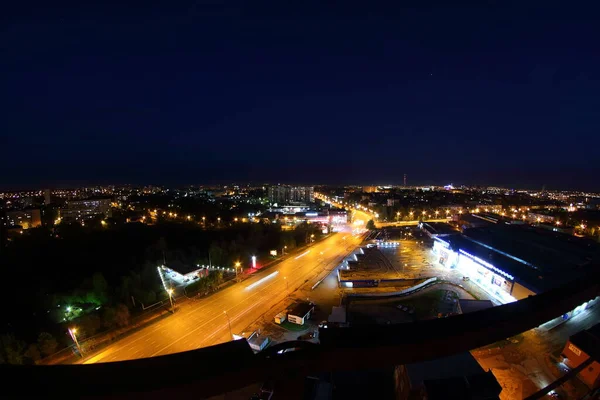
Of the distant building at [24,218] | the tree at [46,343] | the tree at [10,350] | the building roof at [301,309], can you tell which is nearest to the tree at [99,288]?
the tree at [46,343]

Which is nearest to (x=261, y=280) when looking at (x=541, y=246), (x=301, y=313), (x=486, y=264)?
(x=301, y=313)

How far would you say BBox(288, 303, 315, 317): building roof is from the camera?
719 centimetres

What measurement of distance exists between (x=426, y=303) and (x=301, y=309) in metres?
3.92

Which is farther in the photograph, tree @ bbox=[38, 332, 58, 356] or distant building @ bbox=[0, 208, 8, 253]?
distant building @ bbox=[0, 208, 8, 253]

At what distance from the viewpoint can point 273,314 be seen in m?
7.54

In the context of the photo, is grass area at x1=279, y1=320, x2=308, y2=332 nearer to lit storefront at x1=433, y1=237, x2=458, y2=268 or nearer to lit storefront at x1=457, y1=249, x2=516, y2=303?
lit storefront at x1=457, y1=249, x2=516, y2=303

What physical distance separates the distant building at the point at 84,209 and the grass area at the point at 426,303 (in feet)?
93.1

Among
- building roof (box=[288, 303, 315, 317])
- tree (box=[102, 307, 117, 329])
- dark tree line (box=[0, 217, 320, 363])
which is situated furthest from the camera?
building roof (box=[288, 303, 315, 317])

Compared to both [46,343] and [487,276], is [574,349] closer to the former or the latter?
[487,276]

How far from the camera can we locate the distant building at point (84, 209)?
26.3 m

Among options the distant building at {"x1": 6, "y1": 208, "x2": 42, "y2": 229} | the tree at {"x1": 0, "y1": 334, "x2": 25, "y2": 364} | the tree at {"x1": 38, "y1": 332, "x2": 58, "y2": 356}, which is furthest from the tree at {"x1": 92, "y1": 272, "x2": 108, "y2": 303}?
the distant building at {"x1": 6, "y1": 208, "x2": 42, "y2": 229}

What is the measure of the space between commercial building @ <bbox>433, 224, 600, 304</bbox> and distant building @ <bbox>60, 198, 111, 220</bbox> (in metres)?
29.4

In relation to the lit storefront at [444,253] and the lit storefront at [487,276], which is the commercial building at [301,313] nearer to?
the lit storefront at [487,276]

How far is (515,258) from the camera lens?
9.52 metres
